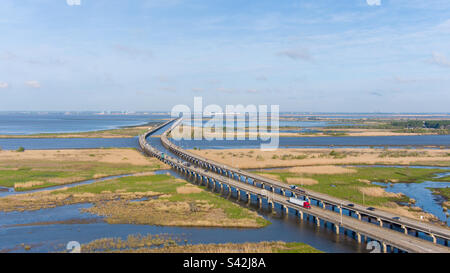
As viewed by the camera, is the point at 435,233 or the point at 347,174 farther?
the point at 347,174

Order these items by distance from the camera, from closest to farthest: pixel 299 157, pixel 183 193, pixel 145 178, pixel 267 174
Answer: pixel 183 193, pixel 145 178, pixel 267 174, pixel 299 157

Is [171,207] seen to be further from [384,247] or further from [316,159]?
[316,159]

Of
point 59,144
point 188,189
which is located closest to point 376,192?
point 188,189

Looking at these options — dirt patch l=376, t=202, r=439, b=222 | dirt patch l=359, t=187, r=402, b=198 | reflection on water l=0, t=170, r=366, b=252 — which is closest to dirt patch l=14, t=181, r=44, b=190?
reflection on water l=0, t=170, r=366, b=252

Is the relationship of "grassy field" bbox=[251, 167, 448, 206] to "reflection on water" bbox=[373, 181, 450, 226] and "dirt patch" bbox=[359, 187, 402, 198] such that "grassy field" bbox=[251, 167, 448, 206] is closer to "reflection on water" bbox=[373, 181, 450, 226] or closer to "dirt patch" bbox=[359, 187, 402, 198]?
"dirt patch" bbox=[359, 187, 402, 198]

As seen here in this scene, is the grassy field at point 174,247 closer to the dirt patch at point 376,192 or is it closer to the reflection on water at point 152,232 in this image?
the reflection on water at point 152,232

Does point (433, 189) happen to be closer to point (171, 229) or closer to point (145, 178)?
point (171, 229)

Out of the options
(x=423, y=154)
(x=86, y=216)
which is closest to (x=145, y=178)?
(x=86, y=216)
